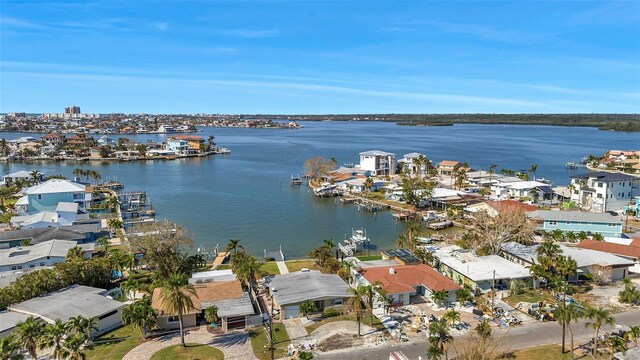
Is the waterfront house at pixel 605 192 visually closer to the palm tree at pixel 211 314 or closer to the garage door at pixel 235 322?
the garage door at pixel 235 322

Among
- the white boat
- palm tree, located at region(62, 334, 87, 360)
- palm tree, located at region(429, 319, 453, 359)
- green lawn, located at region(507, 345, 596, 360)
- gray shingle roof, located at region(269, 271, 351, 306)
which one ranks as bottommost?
the white boat

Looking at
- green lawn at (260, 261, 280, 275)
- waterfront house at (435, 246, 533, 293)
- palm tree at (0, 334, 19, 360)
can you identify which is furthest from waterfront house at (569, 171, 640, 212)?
palm tree at (0, 334, 19, 360)

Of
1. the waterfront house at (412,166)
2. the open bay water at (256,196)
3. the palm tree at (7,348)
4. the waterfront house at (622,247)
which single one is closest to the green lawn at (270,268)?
the open bay water at (256,196)

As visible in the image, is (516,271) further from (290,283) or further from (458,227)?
(458,227)

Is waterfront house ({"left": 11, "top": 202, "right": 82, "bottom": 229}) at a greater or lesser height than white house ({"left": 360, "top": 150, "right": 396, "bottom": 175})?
lesser

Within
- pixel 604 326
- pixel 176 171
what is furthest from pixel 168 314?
pixel 176 171

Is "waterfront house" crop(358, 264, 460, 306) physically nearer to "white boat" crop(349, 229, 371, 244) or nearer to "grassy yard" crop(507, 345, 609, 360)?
"grassy yard" crop(507, 345, 609, 360)
